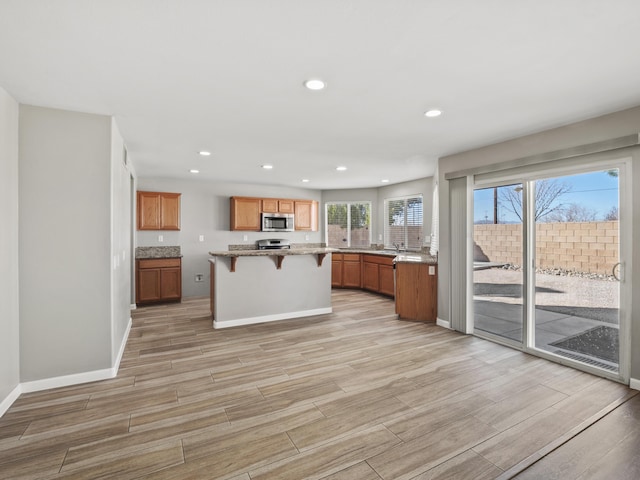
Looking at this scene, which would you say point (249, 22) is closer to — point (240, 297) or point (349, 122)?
point (349, 122)

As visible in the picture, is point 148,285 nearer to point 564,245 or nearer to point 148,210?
point 148,210

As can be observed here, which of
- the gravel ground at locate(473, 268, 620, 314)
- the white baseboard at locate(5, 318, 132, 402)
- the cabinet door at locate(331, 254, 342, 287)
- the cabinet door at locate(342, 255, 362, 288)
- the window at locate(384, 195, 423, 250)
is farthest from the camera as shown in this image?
the cabinet door at locate(331, 254, 342, 287)

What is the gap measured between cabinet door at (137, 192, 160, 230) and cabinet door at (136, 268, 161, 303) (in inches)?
33.3

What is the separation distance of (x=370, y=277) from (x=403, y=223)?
4.69 feet

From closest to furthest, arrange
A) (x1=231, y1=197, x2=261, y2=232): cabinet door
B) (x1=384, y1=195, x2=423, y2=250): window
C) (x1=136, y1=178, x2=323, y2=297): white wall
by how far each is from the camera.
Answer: (x1=136, y1=178, x2=323, y2=297): white wall < (x1=231, y1=197, x2=261, y2=232): cabinet door < (x1=384, y1=195, x2=423, y2=250): window

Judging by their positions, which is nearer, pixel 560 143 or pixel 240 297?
pixel 560 143

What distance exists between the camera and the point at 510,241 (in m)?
3.82

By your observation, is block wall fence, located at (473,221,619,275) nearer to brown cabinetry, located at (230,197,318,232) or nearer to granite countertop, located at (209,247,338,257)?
granite countertop, located at (209,247,338,257)

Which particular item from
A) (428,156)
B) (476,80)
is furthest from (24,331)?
(428,156)

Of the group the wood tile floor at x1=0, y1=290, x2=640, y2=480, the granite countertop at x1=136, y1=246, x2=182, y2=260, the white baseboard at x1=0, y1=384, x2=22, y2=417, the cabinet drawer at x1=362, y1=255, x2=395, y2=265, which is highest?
the granite countertop at x1=136, y1=246, x2=182, y2=260

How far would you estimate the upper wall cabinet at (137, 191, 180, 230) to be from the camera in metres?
5.91

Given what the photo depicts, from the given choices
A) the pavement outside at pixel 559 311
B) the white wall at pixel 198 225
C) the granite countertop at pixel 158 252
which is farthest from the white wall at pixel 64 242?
the pavement outside at pixel 559 311

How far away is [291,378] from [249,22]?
2.72m

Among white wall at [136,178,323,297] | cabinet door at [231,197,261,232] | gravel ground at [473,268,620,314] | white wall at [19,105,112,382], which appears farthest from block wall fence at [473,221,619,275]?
white wall at [136,178,323,297]
